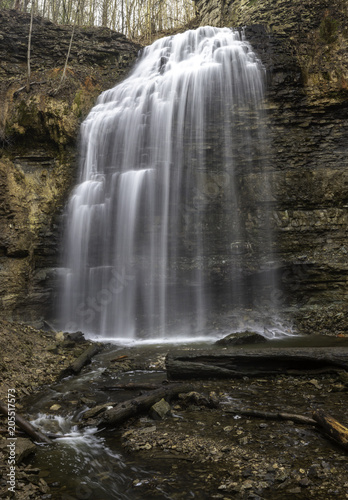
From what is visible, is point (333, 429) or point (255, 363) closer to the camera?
point (333, 429)

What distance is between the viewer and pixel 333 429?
10.8 feet

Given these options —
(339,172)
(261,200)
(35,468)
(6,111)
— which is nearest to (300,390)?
(35,468)

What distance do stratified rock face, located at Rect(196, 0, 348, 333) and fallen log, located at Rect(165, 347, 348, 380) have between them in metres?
4.99

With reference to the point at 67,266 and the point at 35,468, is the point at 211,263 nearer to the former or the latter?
the point at 67,266

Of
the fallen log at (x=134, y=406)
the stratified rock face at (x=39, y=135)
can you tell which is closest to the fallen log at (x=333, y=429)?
the fallen log at (x=134, y=406)

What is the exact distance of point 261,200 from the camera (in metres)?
11.5

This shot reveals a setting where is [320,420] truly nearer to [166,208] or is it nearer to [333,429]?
[333,429]

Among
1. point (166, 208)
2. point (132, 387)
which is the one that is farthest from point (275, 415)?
point (166, 208)

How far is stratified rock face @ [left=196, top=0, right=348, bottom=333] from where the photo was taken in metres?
10.6

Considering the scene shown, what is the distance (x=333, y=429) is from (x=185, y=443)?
1.46 meters

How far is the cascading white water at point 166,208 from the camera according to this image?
1120 cm

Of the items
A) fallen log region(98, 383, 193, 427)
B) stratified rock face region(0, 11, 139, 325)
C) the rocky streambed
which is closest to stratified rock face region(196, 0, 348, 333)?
the rocky streambed

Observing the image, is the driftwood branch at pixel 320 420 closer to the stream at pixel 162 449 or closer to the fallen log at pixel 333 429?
the fallen log at pixel 333 429

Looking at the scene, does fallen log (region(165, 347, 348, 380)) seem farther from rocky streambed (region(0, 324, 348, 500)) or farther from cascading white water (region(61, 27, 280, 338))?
cascading white water (region(61, 27, 280, 338))
